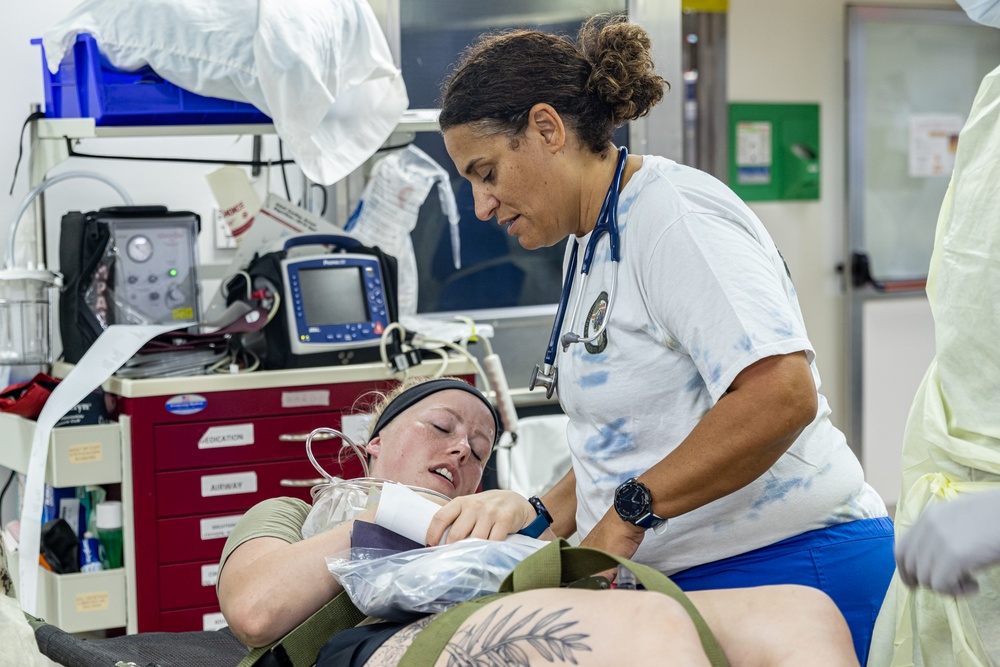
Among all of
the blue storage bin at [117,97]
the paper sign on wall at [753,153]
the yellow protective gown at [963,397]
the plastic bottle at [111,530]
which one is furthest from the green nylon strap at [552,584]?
the paper sign on wall at [753,153]

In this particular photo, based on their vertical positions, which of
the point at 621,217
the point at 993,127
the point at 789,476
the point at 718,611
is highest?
the point at 993,127

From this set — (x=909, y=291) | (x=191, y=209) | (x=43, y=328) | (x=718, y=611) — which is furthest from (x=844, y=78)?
(x=718, y=611)

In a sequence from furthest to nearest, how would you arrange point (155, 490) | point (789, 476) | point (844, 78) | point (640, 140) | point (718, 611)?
point (844, 78) → point (640, 140) → point (155, 490) → point (789, 476) → point (718, 611)

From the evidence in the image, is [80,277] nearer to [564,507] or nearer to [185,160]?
[185,160]

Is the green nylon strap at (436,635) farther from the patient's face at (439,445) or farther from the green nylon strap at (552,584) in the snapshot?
the patient's face at (439,445)

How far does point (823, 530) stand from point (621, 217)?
19.3 inches

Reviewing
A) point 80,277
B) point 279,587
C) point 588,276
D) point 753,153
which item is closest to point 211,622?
point 80,277

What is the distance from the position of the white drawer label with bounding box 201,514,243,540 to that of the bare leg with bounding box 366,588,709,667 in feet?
4.41

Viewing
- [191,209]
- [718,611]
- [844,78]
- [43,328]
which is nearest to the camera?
[718,611]

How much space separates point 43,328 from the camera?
8.79ft

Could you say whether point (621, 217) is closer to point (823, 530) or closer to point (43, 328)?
point (823, 530)

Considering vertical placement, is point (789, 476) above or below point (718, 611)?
above

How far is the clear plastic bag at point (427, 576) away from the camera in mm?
1358

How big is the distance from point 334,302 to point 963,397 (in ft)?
5.04
